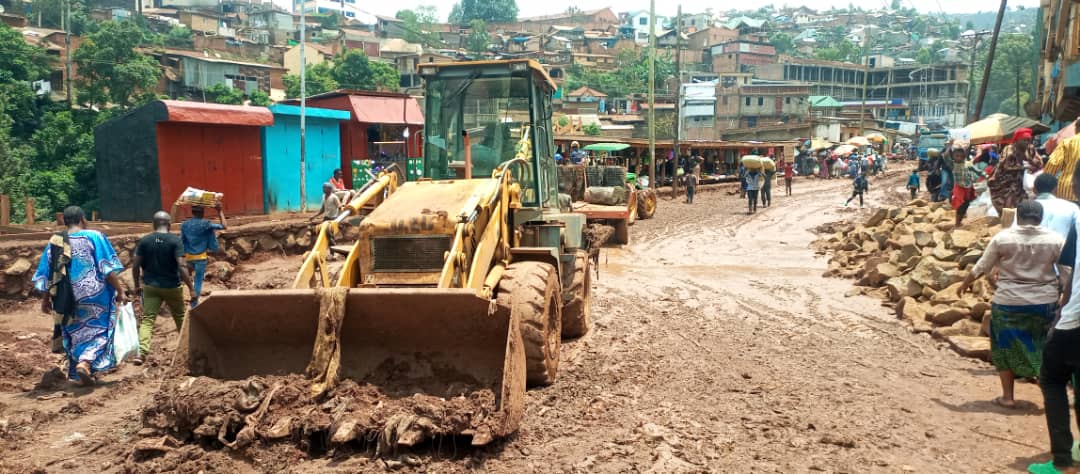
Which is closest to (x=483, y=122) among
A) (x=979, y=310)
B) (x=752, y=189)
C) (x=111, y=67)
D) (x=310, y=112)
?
(x=979, y=310)

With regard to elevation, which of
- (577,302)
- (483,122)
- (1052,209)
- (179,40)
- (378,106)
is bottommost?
(577,302)

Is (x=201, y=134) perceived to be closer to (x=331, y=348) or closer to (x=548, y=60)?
(x=331, y=348)

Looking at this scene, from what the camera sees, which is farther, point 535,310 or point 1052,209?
point 1052,209

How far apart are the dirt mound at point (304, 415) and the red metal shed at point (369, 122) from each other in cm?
2026

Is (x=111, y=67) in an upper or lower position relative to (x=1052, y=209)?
upper

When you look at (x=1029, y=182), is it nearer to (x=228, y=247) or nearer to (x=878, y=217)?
(x=878, y=217)

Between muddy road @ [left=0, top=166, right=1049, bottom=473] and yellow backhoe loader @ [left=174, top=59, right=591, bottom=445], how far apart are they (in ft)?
1.53

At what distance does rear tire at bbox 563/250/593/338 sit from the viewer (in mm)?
8242

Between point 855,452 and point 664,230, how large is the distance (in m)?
15.2

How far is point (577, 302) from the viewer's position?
8.30 m

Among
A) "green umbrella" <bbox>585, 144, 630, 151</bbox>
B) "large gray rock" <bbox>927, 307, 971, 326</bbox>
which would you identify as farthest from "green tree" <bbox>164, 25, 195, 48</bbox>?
"large gray rock" <bbox>927, 307, 971, 326</bbox>

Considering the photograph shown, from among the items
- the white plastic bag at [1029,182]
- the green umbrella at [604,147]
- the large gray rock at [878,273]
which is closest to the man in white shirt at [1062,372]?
the white plastic bag at [1029,182]

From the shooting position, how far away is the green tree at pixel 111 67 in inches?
1331

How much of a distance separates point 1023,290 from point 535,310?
3.60 m
